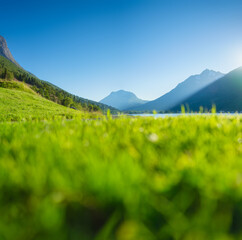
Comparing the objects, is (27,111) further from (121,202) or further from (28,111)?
(121,202)

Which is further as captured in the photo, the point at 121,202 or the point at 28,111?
the point at 28,111

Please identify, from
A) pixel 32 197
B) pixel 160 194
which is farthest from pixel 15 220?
pixel 160 194

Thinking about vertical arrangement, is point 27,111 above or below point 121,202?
above

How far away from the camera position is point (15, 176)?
4.11 feet

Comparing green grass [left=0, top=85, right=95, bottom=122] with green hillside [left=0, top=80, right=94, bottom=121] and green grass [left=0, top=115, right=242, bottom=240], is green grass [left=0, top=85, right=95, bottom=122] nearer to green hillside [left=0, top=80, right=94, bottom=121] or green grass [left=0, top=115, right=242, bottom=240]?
green hillside [left=0, top=80, right=94, bottom=121]

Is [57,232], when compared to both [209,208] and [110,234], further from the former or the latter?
[209,208]

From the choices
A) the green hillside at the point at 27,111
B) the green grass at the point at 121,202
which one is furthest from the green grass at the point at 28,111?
the green grass at the point at 121,202

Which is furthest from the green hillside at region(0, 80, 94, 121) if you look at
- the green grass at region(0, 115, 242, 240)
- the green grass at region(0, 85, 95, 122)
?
the green grass at region(0, 115, 242, 240)

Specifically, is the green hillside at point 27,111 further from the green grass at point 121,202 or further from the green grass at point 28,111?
the green grass at point 121,202

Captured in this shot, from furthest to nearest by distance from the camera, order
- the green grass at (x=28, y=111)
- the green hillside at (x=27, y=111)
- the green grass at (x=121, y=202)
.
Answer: the green hillside at (x=27, y=111)
the green grass at (x=28, y=111)
the green grass at (x=121, y=202)

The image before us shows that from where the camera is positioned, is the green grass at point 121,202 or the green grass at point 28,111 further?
the green grass at point 28,111

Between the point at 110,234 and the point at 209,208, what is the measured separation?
590mm

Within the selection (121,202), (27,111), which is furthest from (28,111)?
(121,202)

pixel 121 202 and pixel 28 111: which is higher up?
pixel 28 111
